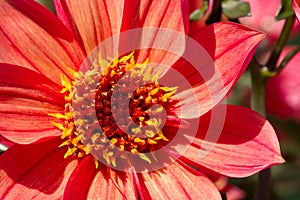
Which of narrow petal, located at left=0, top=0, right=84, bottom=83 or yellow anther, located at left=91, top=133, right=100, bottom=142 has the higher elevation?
narrow petal, located at left=0, top=0, right=84, bottom=83

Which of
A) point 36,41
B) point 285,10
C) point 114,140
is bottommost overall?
point 114,140

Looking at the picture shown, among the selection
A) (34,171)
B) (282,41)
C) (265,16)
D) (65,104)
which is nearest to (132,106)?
(65,104)

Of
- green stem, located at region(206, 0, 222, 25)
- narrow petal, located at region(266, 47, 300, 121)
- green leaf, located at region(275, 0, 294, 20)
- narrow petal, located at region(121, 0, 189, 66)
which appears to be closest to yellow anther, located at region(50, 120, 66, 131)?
narrow petal, located at region(121, 0, 189, 66)

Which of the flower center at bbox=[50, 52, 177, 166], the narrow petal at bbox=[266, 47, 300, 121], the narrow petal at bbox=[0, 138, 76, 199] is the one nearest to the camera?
the narrow petal at bbox=[0, 138, 76, 199]

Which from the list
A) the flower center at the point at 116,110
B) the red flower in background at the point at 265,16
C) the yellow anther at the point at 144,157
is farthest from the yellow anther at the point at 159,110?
the red flower in background at the point at 265,16

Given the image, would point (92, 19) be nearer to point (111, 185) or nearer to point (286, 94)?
point (111, 185)

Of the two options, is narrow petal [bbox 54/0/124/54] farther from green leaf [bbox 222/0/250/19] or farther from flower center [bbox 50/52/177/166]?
green leaf [bbox 222/0/250/19]

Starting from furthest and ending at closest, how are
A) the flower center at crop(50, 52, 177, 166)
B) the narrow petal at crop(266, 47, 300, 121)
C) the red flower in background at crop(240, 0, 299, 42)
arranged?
the red flower in background at crop(240, 0, 299, 42), the narrow petal at crop(266, 47, 300, 121), the flower center at crop(50, 52, 177, 166)
